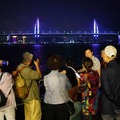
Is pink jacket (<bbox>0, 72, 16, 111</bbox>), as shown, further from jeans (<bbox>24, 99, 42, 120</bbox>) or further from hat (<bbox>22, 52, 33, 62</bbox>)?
jeans (<bbox>24, 99, 42, 120</bbox>)

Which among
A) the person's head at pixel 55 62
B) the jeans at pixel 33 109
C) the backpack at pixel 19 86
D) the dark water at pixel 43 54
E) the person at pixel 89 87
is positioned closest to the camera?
the person's head at pixel 55 62

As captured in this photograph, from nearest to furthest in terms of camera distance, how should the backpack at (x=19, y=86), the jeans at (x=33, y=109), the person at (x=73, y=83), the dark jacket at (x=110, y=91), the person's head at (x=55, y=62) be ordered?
the dark jacket at (x=110, y=91) → the person's head at (x=55, y=62) → the backpack at (x=19, y=86) → the person at (x=73, y=83) → the jeans at (x=33, y=109)

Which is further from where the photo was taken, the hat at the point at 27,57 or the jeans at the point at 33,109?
the jeans at the point at 33,109

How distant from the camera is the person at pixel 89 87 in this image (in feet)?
14.0

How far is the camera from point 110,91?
11.7 ft

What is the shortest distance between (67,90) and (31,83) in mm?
785

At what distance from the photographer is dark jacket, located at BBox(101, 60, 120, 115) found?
3.57 meters

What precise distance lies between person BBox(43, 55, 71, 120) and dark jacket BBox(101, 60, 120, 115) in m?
0.55

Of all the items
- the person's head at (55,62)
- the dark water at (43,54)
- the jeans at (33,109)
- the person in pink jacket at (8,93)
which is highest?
the dark water at (43,54)

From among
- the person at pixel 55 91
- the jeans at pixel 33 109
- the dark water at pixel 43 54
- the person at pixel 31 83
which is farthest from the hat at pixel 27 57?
the dark water at pixel 43 54

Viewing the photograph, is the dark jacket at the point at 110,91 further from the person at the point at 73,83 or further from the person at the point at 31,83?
the person at the point at 31,83

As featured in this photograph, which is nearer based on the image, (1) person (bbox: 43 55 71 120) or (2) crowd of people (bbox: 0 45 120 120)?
(2) crowd of people (bbox: 0 45 120 120)

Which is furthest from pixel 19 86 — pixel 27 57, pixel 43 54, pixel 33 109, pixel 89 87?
pixel 43 54

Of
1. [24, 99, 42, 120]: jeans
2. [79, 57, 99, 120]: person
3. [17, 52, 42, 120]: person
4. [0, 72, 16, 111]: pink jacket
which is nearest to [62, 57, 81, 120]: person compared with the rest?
[79, 57, 99, 120]: person
